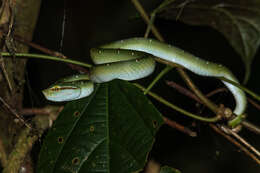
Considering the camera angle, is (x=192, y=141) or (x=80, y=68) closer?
(x=80, y=68)

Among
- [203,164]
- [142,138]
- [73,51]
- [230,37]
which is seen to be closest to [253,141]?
[203,164]

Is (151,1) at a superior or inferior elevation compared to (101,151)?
superior

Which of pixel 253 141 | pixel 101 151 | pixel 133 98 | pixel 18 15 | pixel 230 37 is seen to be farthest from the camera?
pixel 253 141

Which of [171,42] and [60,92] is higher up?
[171,42]

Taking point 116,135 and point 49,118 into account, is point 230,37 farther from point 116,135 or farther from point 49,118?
point 49,118

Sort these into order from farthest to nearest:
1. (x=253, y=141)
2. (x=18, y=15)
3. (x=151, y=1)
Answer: (x=151, y=1), (x=253, y=141), (x=18, y=15)

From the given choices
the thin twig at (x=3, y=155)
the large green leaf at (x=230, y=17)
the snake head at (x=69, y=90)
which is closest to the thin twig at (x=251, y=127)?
the large green leaf at (x=230, y=17)

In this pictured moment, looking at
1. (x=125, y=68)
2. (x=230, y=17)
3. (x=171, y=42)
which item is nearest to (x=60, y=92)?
(x=125, y=68)

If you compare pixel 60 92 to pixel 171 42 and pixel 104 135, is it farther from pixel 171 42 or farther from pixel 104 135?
pixel 171 42
